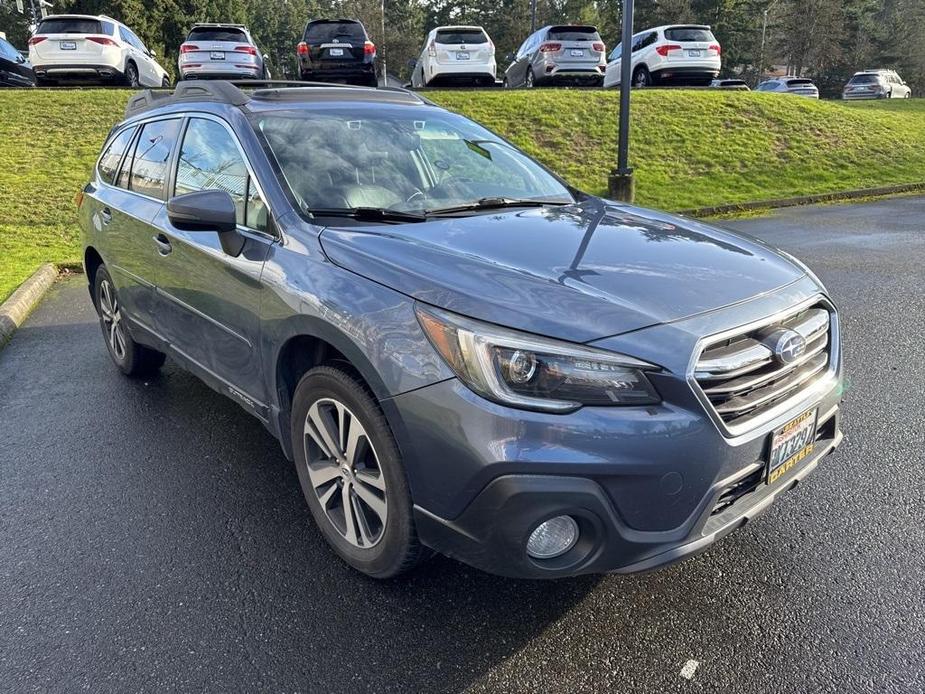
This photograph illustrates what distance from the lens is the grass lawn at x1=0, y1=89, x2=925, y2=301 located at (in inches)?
461

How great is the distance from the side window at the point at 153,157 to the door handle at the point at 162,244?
0.24m

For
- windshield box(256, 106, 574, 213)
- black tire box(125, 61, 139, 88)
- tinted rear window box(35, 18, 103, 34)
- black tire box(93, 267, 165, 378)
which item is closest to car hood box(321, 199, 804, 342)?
windshield box(256, 106, 574, 213)

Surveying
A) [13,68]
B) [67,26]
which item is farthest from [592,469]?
[13,68]

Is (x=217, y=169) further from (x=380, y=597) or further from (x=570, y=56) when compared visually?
(x=570, y=56)

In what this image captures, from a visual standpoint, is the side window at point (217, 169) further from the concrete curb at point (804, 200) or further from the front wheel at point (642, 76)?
the front wheel at point (642, 76)

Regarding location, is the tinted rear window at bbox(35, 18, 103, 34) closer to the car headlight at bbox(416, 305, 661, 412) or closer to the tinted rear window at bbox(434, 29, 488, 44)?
the tinted rear window at bbox(434, 29, 488, 44)

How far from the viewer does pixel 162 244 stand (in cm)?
373

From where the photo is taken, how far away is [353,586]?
2.62 m

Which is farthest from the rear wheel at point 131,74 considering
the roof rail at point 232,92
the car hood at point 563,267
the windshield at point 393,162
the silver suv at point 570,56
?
the car hood at point 563,267

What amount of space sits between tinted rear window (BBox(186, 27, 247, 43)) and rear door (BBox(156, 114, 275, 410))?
49.4 feet

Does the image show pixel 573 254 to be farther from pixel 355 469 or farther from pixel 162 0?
pixel 162 0

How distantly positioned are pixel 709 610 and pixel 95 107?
14767 mm

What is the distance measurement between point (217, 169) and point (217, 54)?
15.2 metres

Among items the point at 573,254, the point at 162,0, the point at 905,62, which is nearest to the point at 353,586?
the point at 573,254
